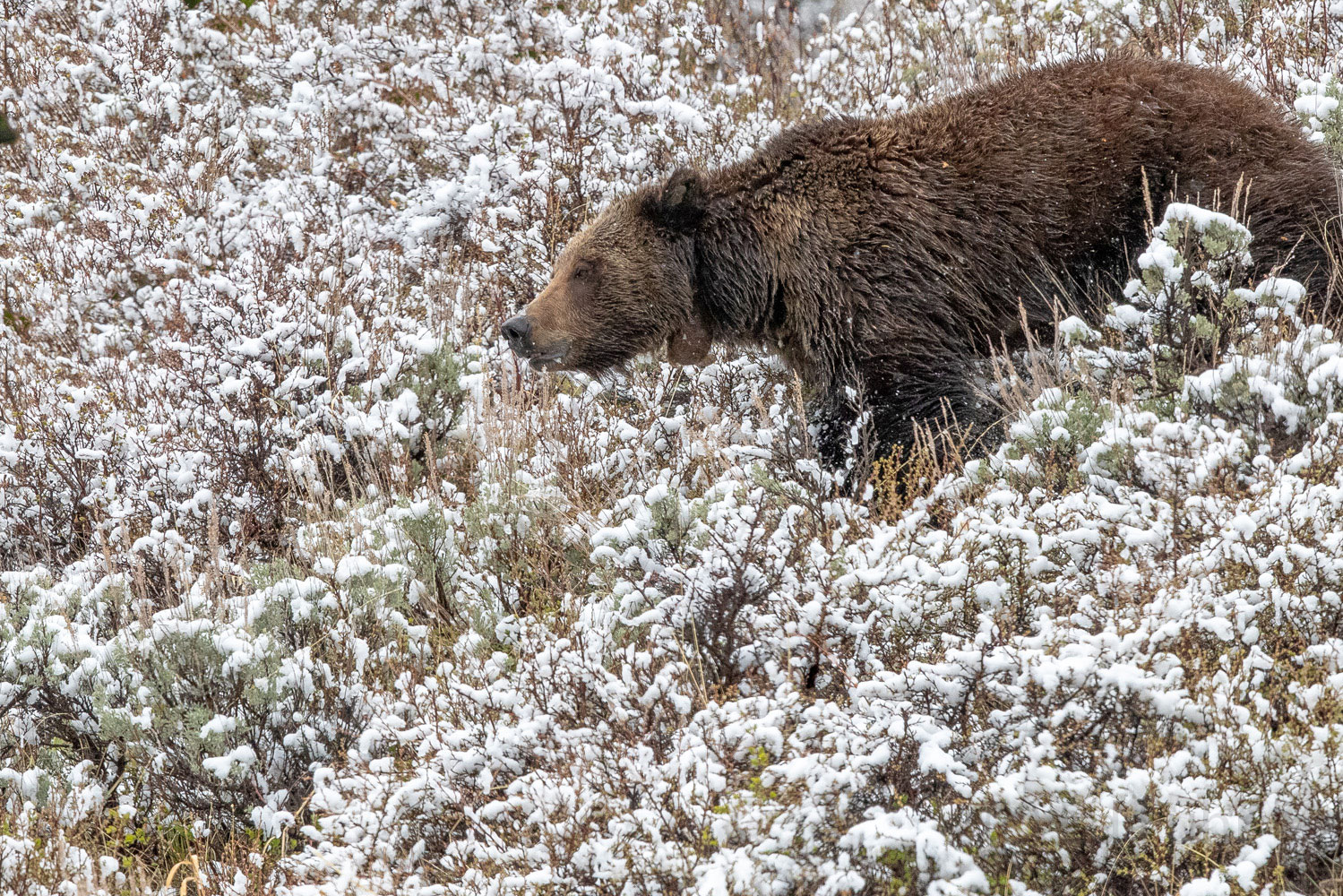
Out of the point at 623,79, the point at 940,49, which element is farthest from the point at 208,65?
the point at 940,49

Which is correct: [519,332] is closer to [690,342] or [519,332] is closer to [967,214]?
[690,342]

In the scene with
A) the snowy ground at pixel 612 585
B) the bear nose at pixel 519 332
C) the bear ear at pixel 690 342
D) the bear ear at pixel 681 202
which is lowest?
the snowy ground at pixel 612 585

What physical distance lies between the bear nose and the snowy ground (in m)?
0.39

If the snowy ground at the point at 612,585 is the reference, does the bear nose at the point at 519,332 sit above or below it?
above

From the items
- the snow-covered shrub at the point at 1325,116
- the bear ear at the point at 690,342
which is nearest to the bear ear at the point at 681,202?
the bear ear at the point at 690,342

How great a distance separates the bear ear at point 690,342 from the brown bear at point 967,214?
360 millimetres

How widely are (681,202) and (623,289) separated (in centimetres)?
54

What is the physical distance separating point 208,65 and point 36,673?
790 cm

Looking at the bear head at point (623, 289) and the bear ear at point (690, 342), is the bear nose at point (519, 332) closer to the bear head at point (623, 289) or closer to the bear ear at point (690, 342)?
the bear head at point (623, 289)

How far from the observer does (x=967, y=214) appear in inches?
219

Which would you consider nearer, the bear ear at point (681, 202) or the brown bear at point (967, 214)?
the brown bear at point (967, 214)

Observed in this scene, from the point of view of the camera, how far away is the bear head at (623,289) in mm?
6059

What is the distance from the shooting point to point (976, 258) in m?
5.56

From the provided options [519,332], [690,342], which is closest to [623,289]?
[690,342]
